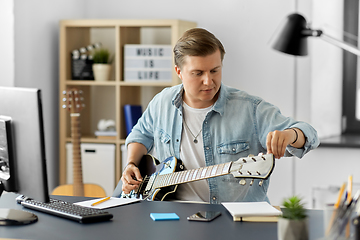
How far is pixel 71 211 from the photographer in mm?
1355

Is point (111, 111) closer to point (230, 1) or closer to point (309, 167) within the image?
point (230, 1)

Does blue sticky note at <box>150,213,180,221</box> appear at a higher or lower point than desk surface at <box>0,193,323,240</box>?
higher

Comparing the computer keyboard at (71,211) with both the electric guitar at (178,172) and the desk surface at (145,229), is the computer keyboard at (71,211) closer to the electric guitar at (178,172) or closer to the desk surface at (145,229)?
the desk surface at (145,229)

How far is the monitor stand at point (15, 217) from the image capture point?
4.20 ft

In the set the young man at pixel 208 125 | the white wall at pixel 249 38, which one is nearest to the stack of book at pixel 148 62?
the white wall at pixel 249 38

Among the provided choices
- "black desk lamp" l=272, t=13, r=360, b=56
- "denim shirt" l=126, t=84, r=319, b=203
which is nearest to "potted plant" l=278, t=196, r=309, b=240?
"denim shirt" l=126, t=84, r=319, b=203

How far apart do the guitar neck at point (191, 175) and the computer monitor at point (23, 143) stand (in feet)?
1.77

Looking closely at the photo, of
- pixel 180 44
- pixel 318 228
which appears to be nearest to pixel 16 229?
pixel 318 228

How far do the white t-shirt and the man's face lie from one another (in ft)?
0.40

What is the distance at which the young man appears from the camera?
1.77 meters

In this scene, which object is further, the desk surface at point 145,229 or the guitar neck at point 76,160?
the guitar neck at point 76,160

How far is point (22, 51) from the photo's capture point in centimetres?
296

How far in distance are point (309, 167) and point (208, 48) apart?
172 centimetres

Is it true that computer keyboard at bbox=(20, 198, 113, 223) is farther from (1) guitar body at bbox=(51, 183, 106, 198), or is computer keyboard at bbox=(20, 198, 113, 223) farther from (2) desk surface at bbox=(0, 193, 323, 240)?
(1) guitar body at bbox=(51, 183, 106, 198)
